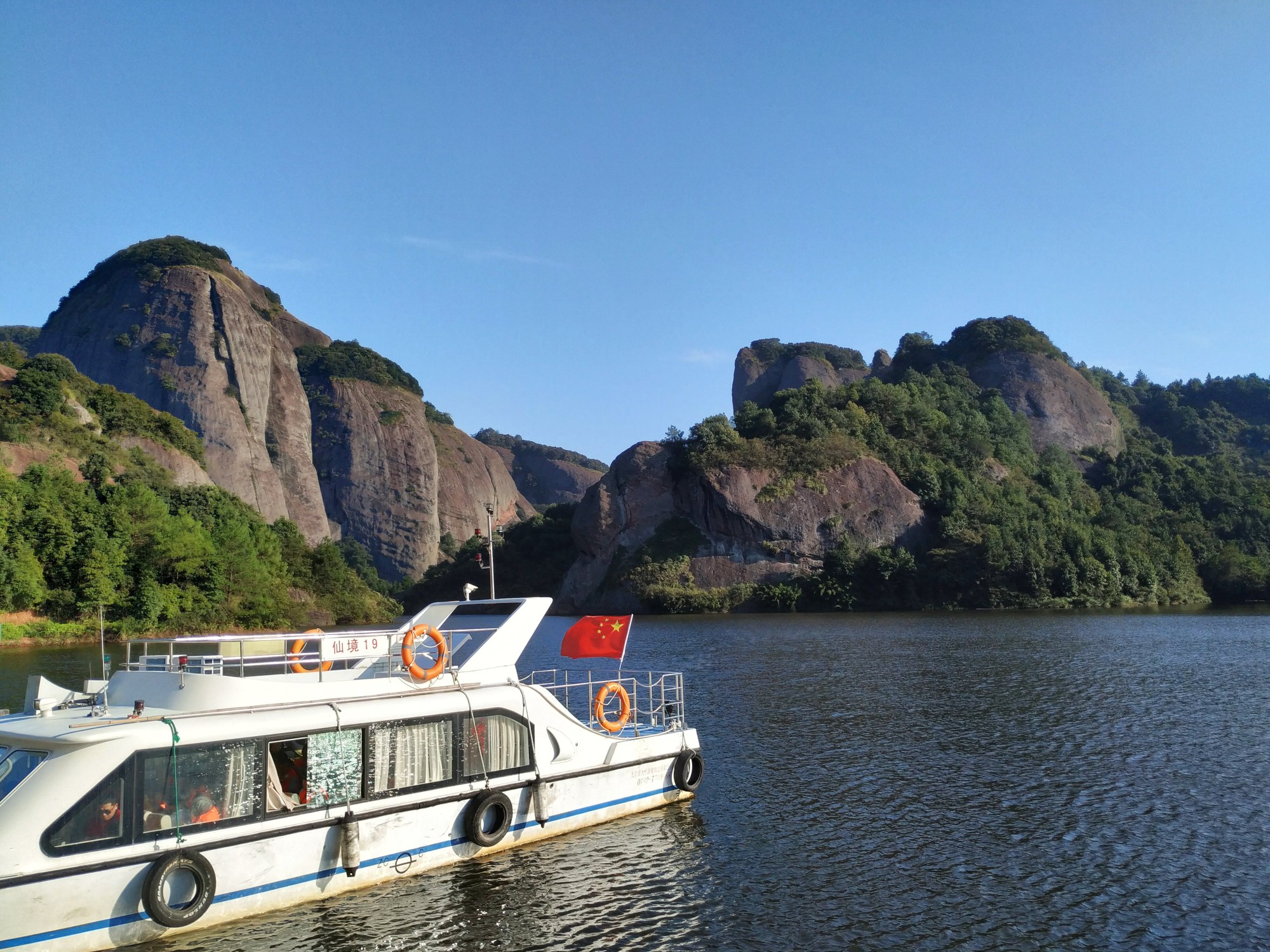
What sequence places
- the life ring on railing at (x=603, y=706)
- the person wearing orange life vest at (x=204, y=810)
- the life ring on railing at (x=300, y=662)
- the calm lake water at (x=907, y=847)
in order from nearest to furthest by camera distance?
the person wearing orange life vest at (x=204, y=810), the calm lake water at (x=907, y=847), the life ring on railing at (x=300, y=662), the life ring on railing at (x=603, y=706)

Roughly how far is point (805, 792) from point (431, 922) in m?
9.52

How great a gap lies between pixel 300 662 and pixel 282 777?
14.9 feet

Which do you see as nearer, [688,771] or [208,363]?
[688,771]

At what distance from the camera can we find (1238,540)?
9988cm

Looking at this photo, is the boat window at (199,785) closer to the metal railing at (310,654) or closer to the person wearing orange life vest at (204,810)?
the person wearing orange life vest at (204,810)

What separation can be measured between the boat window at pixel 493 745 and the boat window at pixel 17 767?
20.2ft

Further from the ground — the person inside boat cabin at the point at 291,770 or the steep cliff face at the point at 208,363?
the steep cliff face at the point at 208,363

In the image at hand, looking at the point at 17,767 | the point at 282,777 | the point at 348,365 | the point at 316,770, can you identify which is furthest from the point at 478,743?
the point at 348,365

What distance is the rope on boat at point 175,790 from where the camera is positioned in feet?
40.5

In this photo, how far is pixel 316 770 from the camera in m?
14.0

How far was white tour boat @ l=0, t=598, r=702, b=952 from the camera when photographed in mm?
11594

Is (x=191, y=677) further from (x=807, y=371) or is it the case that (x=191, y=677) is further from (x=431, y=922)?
(x=807, y=371)

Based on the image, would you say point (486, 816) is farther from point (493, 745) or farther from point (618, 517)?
point (618, 517)

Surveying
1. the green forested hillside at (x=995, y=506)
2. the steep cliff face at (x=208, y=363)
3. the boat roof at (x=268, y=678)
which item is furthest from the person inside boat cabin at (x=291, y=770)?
the steep cliff face at (x=208, y=363)
